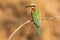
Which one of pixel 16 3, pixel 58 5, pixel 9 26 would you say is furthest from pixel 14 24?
pixel 58 5

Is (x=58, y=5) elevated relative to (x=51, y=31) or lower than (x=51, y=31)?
elevated

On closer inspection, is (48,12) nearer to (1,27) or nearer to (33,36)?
(33,36)

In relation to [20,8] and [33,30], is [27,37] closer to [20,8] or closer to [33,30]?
[33,30]

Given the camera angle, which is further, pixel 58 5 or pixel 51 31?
pixel 58 5

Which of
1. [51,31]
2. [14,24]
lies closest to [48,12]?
[51,31]

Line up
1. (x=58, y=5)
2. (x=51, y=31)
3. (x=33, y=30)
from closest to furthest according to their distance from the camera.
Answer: (x=33, y=30), (x=51, y=31), (x=58, y=5)

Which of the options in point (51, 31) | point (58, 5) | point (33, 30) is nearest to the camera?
point (33, 30)
